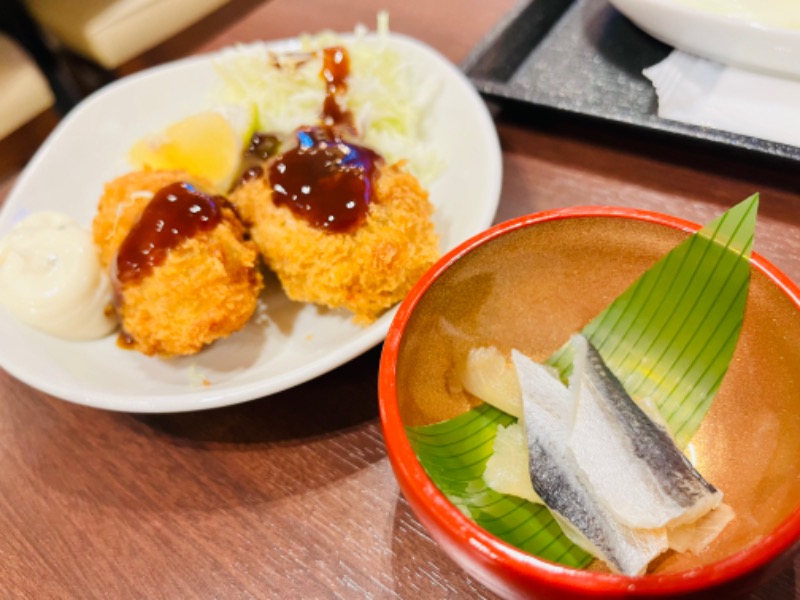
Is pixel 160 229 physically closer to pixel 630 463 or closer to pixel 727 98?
pixel 630 463

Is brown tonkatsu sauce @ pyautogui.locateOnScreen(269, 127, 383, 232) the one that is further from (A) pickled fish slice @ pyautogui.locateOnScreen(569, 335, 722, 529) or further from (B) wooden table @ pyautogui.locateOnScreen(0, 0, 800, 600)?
(A) pickled fish slice @ pyautogui.locateOnScreen(569, 335, 722, 529)

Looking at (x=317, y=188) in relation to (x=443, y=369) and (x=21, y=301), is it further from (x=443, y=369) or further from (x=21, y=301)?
(x=21, y=301)

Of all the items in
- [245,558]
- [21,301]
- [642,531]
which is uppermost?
[21,301]

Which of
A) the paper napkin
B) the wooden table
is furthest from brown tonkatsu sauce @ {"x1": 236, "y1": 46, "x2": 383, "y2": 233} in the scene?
the paper napkin

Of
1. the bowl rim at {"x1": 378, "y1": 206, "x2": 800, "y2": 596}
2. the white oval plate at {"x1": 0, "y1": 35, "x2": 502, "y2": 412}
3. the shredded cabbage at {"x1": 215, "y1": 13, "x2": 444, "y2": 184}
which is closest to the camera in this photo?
the bowl rim at {"x1": 378, "y1": 206, "x2": 800, "y2": 596}

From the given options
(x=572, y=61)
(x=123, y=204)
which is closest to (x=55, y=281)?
(x=123, y=204)

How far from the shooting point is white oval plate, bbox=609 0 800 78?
1.27 metres

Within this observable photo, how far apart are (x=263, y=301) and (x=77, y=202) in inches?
23.4

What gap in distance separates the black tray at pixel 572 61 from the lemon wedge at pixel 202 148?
578mm

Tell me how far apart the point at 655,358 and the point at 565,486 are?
0.25 m

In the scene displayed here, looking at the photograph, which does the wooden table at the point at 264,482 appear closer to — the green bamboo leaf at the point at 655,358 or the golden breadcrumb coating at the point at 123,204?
the green bamboo leaf at the point at 655,358

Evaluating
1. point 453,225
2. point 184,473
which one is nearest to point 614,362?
point 453,225

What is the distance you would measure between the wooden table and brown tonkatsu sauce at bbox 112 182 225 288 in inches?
10.5

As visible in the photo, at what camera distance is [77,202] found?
1578 mm
